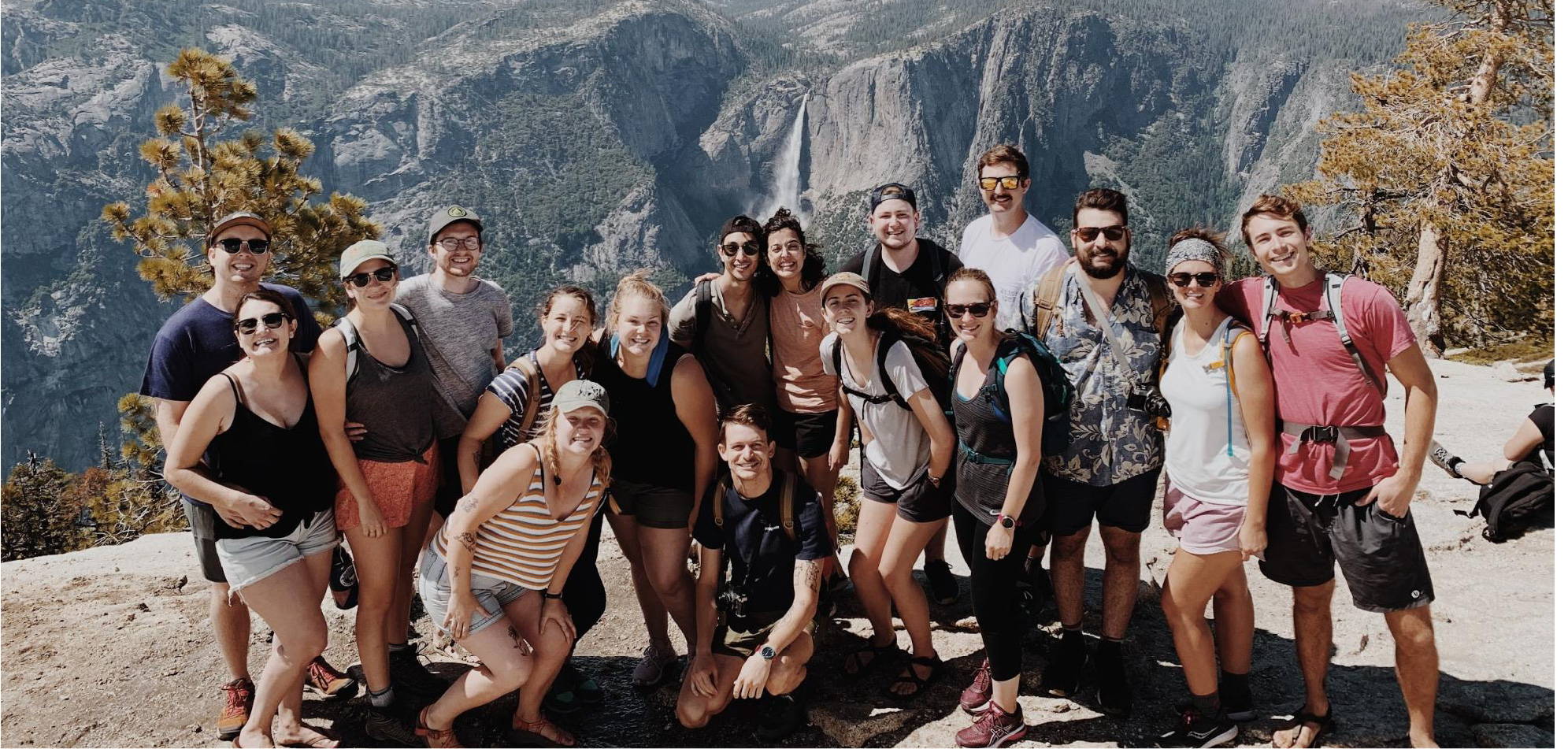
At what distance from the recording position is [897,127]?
616ft

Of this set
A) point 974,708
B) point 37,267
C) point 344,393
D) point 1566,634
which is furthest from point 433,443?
point 37,267

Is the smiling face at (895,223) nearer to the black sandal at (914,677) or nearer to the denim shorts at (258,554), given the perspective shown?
the black sandal at (914,677)

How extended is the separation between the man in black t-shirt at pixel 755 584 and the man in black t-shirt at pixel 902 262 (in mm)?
967

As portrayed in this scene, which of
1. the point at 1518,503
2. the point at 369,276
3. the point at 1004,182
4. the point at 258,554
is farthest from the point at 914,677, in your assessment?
the point at 1518,503

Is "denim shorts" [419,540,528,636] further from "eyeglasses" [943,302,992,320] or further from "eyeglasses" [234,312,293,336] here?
"eyeglasses" [943,302,992,320]

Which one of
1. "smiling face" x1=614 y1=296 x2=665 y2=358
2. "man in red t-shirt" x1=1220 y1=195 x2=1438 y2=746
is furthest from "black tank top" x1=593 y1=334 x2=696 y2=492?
"man in red t-shirt" x1=1220 y1=195 x2=1438 y2=746

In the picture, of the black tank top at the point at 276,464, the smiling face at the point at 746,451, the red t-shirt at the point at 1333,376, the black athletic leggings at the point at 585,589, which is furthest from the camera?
the black athletic leggings at the point at 585,589

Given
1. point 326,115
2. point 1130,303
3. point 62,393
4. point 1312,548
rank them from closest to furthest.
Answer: point 1312,548
point 1130,303
point 62,393
point 326,115

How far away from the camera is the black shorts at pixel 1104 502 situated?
440 cm

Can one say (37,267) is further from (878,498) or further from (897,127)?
(878,498)

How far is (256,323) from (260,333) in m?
0.05

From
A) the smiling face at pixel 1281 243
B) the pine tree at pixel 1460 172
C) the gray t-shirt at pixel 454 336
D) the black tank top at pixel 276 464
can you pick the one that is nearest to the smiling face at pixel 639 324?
the gray t-shirt at pixel 454 336

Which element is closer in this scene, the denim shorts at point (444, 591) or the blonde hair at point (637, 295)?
the denim shorts at point (444, 591)

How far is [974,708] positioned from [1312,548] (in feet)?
6.12
